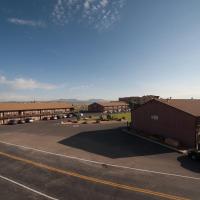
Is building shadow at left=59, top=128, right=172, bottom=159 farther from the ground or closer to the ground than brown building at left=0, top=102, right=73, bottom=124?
closer to the ground

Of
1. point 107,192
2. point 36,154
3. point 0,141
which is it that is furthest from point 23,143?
point 107,192

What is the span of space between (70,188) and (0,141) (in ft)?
79.6

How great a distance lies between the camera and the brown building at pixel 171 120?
3284 cm

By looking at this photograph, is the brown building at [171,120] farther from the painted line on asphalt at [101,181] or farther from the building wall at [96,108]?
the building wall at [96,108]

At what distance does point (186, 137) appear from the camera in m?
33.7

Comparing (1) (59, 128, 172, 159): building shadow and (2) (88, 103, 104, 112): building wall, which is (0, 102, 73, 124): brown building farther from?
(1) (59, 128, 172, 159): building shadow

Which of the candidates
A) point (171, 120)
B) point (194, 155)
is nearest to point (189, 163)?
point (194, 155)

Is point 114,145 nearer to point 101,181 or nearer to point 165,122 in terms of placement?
point 165,122

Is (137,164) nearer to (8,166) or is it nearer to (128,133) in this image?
(8,166)


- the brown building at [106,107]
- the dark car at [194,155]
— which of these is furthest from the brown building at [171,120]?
the brown building at [106,107]

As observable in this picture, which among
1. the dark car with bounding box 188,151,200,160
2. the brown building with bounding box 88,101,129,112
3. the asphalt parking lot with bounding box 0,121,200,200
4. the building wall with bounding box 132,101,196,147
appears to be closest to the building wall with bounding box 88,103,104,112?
the brown building with bounding box 88,101,129,112

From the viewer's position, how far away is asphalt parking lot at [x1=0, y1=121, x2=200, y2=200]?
17.0 m

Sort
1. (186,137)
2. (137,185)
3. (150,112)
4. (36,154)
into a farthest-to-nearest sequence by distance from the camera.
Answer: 1. (150,112)
2. (186,137)
3. (36,154)
4. (137,185)

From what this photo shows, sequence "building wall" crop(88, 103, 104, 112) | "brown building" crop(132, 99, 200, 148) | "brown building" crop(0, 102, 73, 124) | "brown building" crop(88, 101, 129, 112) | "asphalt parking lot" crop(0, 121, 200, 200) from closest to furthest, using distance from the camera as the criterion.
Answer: "asphalt parking lot" crop(0, 121, 200, 200), "brown building" crop(132, 99, 200, 148), "brown building" crop(0, 102, 73, 124), "brown building" crop(88, 101, 129, 112), "building wall" crop(88, 103, 104, 112)
